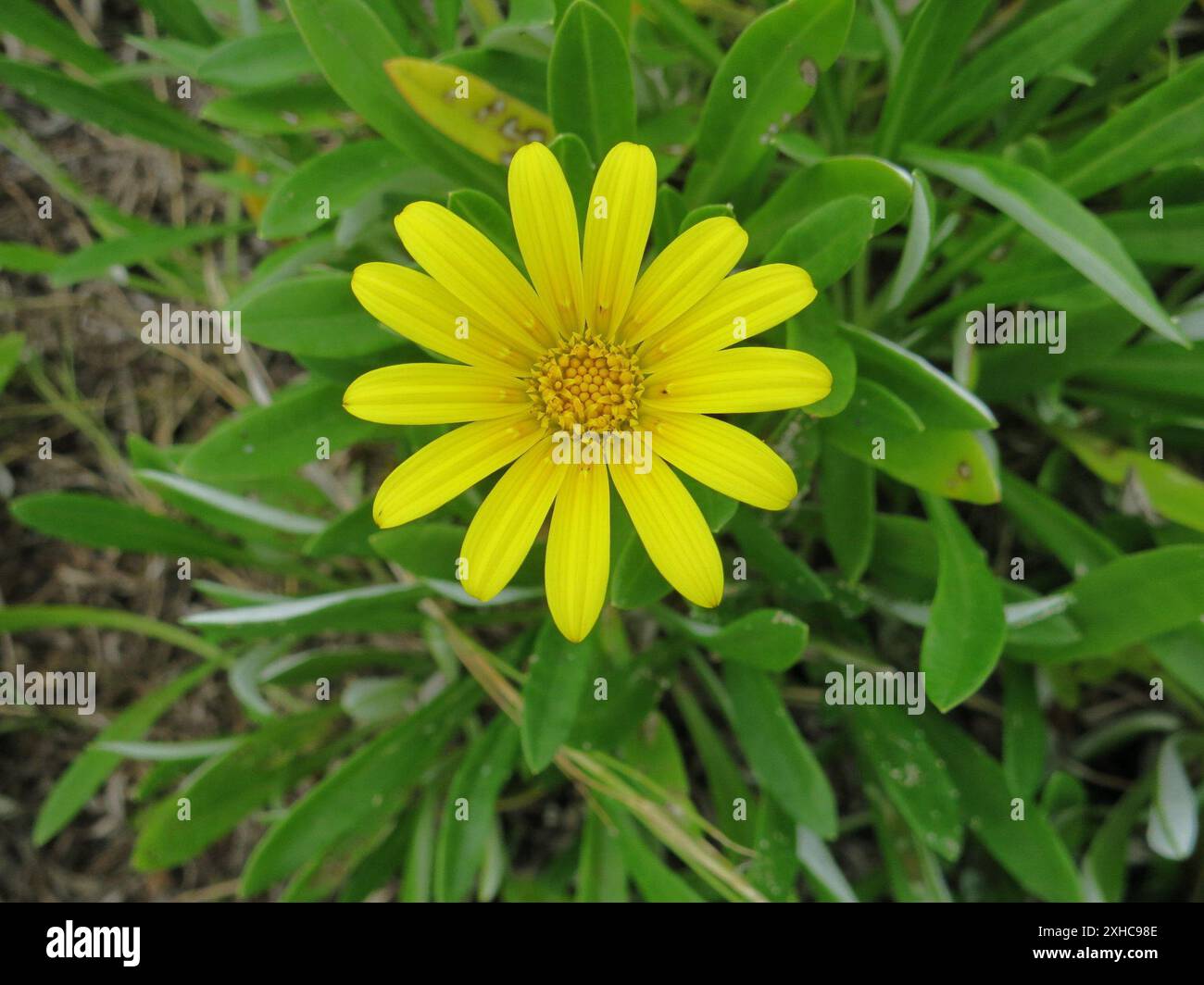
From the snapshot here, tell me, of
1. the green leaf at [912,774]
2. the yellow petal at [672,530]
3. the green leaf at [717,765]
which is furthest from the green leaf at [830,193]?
the green leaf at [717,765]

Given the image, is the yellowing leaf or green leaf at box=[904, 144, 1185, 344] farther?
the yellowing leaf

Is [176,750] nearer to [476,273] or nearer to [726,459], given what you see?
[476,273]

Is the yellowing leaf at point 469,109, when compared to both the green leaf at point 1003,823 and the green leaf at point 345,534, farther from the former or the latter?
the green leaf at point 1003,823

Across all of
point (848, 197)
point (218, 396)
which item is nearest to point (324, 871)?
point (218, 396)

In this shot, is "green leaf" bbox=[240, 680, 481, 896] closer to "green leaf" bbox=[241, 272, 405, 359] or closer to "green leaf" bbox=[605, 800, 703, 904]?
"green leaf" bbox=[605, 800, 703, 904]

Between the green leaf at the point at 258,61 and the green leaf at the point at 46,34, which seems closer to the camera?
the green leaf at the point at 258,61

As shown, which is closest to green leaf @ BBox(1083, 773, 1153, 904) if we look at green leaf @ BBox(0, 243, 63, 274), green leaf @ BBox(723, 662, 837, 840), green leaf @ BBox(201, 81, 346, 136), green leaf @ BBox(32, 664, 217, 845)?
green leaf @ BBox(723, 662, 837, 840)

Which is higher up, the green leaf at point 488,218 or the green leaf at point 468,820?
the green leaf at point 488,218

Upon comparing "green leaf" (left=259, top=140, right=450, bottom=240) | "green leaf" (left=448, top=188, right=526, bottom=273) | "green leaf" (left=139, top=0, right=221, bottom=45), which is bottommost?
"green leaf" (left=448, top=188, right=526, bottom=273)
